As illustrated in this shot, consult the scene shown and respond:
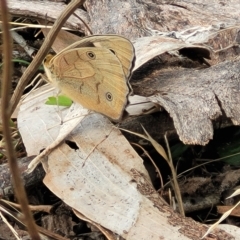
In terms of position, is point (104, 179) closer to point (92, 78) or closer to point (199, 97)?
point (199, 97)

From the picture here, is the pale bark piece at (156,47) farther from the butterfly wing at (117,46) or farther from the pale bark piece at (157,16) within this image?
the pale bark piece at (157,16)

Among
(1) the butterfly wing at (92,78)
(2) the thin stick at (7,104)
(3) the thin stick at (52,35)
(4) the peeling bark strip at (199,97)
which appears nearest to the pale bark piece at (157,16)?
(1) the butterfly wing at (92,78)

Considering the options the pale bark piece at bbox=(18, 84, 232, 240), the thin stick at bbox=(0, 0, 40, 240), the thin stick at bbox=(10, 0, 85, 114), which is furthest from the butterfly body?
the thin stick at bbox=(0, 0, 40, 240)

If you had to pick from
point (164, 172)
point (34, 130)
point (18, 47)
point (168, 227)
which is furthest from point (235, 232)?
point (18, 47)

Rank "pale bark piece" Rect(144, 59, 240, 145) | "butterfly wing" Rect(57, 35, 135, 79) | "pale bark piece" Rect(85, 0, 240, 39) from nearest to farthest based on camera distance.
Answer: "pale bark piece" Rect(144, 59, 240, 145) → "butterfly wing" Rect(57, 35, 135, 79) → "pale bark piece" Rect(85, 0, 240, 39)

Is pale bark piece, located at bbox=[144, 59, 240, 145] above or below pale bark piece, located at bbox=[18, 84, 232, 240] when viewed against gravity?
above

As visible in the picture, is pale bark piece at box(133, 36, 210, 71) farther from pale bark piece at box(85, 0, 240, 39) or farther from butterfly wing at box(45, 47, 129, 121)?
pale bark piece at box(85, 0, 240, 39)

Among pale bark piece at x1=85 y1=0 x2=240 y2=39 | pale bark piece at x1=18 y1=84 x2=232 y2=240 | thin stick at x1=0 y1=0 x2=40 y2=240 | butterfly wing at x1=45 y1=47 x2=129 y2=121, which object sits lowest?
pale bark piece at x1=18 y1=84 x2=232 y2=240

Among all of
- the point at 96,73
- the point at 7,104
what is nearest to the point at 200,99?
the point at 96,73
